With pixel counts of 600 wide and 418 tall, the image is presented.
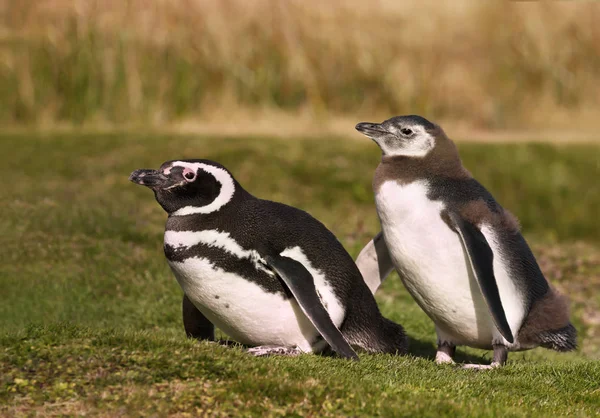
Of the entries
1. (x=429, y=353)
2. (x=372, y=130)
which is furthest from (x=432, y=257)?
(x=429, y=353)

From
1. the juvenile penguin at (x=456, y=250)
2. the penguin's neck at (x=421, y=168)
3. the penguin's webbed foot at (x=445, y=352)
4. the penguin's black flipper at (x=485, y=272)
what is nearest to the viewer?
the penguin's black flipper at (x=485, y=272)

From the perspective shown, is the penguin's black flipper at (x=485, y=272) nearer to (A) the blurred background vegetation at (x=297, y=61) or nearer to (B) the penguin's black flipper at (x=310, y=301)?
(B) the penguin's black flipper at (x=310, y=301)

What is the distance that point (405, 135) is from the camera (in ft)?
21.2

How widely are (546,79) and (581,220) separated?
5589 mm

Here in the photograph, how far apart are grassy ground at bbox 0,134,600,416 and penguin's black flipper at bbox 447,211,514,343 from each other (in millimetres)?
353

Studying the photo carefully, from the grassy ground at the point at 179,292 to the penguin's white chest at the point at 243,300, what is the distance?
29 centimetres

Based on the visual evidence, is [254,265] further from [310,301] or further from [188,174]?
[188,174]

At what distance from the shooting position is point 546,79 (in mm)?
19188

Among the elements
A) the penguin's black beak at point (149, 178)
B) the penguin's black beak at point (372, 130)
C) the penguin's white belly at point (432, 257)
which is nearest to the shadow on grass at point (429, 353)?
the penguin's white belly at point (432, 257)

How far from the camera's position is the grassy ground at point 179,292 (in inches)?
195

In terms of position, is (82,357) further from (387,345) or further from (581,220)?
(581,220)

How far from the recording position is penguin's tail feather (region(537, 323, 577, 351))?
6.42 meters

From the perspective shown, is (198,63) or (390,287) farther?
(198,63)

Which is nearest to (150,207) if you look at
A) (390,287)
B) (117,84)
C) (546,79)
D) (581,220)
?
(390,287)
